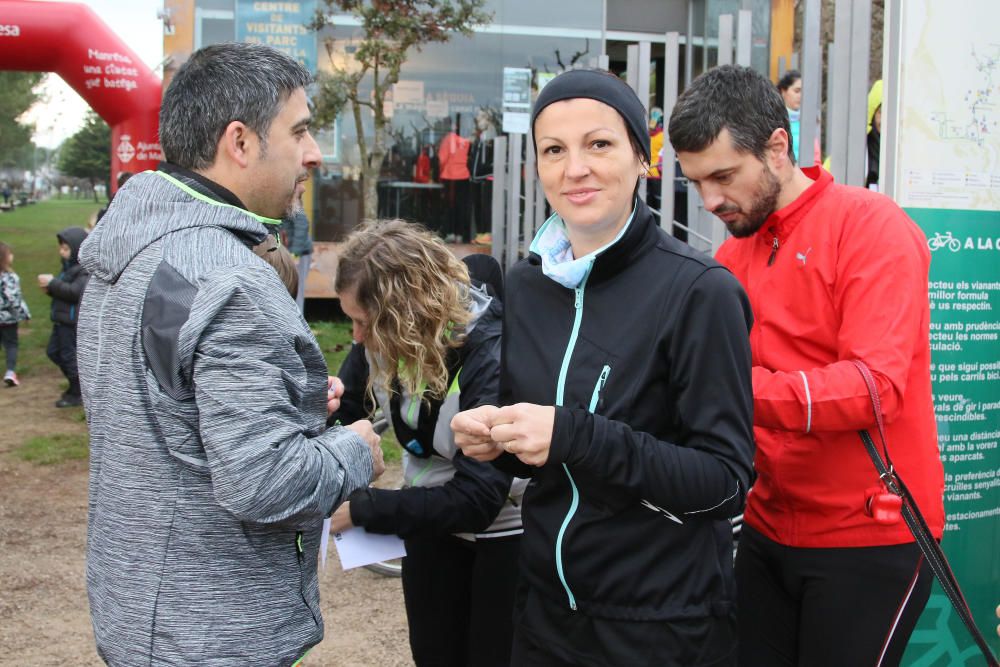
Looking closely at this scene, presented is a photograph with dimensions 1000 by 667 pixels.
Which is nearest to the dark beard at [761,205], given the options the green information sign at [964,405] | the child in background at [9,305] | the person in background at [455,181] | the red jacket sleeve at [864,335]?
the red jacket sleeve at [864,335]

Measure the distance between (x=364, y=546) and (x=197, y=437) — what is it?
1.03 metres

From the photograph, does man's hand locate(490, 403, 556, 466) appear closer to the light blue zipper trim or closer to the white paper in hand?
the light blue zipper trim

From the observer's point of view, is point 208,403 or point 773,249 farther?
point 773,249

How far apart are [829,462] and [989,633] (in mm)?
1801

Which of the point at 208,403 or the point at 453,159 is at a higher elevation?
the point at 453,159

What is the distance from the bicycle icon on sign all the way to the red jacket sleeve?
0.95 meters

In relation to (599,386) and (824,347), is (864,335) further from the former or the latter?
→ (599,386)

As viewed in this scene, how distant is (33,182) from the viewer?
81.8 m

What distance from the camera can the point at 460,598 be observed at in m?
2.88

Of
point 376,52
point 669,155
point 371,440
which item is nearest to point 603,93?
point 371,440

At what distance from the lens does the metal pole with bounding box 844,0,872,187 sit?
10.6ft

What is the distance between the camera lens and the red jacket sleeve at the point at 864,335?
209 centimetres

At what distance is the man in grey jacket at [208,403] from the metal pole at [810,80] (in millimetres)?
A: 2222

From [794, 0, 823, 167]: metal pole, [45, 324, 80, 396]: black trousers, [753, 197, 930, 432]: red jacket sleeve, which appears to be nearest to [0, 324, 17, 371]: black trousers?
[45, 324, 80, 396]: black trousers
